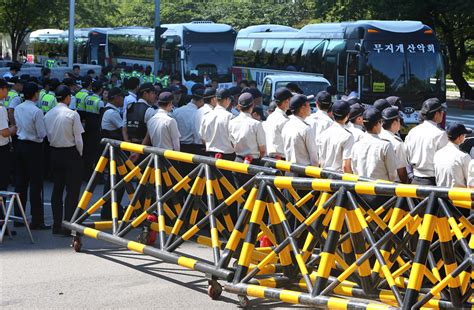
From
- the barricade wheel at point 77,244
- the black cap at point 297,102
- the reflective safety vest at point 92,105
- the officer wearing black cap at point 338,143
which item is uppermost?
the black cap at point 297,102

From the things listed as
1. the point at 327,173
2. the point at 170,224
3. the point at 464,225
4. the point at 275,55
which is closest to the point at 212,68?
the point at 275,55

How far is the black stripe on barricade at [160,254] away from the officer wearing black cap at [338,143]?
2.09 m

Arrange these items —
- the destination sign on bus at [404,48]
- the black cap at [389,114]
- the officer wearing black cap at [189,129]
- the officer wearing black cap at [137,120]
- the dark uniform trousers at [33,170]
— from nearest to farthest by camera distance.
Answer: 1. the black cap at [389,114]
2. the dark uniform trousers at [33,170]
3. the officer wearing black cap at [137,120]
4. the officer wearing black cap at [189,129]
5. the destination sign on bus at [404,48]

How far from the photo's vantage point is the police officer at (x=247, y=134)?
11.7 meters

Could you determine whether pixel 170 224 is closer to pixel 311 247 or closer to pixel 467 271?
pixel 311 247

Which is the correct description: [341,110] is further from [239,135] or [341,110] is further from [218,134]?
[218,134]

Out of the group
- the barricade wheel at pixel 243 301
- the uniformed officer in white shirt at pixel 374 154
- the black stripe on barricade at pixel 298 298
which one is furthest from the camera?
the uniformed officer in white shirt at pixel 374 154

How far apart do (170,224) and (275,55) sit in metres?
20.1

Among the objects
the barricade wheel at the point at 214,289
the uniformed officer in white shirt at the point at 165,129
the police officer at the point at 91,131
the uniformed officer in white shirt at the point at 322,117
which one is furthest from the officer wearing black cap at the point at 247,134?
the police officer at the point at 91,131

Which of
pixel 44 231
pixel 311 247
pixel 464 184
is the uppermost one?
pixel 464 184

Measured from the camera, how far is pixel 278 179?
8.12 metres

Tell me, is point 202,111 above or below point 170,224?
above

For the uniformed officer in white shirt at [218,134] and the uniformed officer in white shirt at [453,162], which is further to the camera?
the uniformed officer in white shirt at [218,134]

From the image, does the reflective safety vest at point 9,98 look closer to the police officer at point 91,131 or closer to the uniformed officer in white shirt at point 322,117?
the police officer at point 91,131
